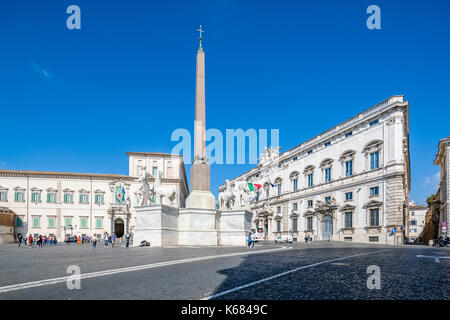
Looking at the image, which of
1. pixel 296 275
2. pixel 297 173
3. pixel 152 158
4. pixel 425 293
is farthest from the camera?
pixel 152 158

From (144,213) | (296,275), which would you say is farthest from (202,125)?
(296,275)

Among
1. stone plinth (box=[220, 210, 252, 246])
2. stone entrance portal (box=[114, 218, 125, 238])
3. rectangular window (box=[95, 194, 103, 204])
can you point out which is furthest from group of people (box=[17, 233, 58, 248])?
stone plinth (box=[220, 210, 252, 246])

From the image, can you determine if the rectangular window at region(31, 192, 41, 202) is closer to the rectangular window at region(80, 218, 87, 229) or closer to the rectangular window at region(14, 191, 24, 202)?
the rectangular window at region(14, 191, 24, 202)

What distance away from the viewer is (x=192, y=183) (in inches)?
934

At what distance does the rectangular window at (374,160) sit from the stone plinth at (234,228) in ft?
63.3

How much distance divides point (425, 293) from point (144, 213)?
56.5ft

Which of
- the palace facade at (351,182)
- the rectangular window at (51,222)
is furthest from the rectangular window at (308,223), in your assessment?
the rectangular window at (51,222)

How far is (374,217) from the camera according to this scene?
35.7 m

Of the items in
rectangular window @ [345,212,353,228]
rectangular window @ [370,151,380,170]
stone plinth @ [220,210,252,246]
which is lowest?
rectangular window @ [345,212,353,228]

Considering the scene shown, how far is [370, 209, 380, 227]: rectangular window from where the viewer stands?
35206mm

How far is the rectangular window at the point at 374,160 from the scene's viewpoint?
3644 centimetres

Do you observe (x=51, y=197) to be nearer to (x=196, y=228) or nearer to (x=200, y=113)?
(x=200, y=113)

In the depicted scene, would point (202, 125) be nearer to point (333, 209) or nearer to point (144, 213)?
point (144, 213)
